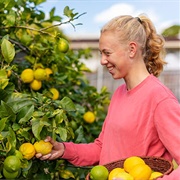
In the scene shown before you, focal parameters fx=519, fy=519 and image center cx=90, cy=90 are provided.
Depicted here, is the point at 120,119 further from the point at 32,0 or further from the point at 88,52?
the point at 88,52

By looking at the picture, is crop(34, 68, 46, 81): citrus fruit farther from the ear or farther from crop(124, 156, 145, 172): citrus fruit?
crop(124, 156, 145, 172): citrus fruit

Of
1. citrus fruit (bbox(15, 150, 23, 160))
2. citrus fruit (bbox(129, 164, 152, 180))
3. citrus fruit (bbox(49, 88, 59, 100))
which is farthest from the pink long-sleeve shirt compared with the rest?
citrus fruit (bbox(49, 88, 59, 100))

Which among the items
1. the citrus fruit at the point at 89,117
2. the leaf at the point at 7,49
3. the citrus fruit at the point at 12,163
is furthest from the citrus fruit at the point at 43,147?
the citrus fruit at the point at 89,117

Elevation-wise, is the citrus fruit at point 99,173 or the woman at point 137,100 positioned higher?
the woman at point 137,100

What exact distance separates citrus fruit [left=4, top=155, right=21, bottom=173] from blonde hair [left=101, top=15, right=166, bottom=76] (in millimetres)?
597

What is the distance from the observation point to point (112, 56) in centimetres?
196

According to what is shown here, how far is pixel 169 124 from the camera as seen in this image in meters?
1.79

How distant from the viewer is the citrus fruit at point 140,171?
1.80 m

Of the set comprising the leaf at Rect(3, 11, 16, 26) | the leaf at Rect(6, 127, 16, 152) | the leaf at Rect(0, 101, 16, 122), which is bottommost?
the leaf at Rect(6, 127, 16, 152)

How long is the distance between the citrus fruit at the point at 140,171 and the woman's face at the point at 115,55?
1.23 ft

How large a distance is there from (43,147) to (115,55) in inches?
18.7

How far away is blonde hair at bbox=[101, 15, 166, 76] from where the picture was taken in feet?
6.58

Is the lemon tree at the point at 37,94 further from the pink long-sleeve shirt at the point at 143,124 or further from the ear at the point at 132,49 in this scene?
the ear at the point at 132,49

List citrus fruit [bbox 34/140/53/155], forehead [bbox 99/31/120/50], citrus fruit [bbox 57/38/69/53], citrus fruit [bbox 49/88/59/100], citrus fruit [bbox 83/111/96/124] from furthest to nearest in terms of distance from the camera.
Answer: citrus fruit [bbox 83/111/96/124]
citrus fruit [bbox 49/88/59/100]
citrus fruit [bbox 57/38/69/53]
citrus fruit [bbox 34/140/53/155]
forehead [bbox 99/31/120/50]
